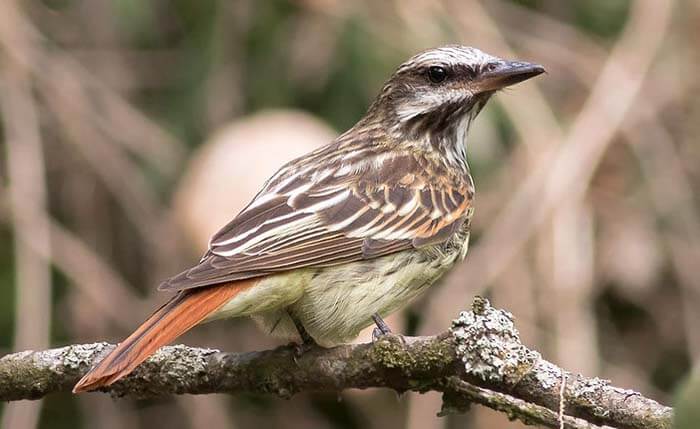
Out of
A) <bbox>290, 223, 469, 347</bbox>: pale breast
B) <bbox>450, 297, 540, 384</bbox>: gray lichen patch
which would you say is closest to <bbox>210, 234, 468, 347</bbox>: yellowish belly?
<bbox>290, 223, 469, 347</bbox>: pale breast

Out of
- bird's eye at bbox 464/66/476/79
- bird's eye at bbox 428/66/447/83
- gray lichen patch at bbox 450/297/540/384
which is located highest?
bird's eye at bbox 428/66/447/83

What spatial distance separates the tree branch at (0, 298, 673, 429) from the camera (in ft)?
9.64

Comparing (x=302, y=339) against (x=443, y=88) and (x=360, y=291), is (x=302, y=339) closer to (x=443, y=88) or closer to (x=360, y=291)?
(x=360, y=291)

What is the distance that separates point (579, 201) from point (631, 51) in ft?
3.00

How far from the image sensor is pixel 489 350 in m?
2.97

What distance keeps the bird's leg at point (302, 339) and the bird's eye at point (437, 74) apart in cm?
134

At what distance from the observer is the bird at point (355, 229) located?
355 cm

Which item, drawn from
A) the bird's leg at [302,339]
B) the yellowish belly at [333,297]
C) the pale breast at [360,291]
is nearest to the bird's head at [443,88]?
the pale breast at [360,291]

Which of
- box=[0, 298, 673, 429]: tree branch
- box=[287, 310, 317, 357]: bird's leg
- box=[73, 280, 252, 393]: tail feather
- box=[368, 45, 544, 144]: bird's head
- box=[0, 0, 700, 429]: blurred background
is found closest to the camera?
box=[0, 298, 673, 429]: tree branch

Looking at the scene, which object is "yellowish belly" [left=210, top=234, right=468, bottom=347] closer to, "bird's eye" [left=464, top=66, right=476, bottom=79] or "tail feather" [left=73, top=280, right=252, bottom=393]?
"tail feather" [left=73, top=280, right=252, bottom=393]

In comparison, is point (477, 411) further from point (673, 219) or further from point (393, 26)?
point (393, 26)

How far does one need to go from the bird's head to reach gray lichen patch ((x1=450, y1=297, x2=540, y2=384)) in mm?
1653

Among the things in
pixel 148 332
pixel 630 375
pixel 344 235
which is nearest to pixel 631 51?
pixel 630 375

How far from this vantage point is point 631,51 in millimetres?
6371
